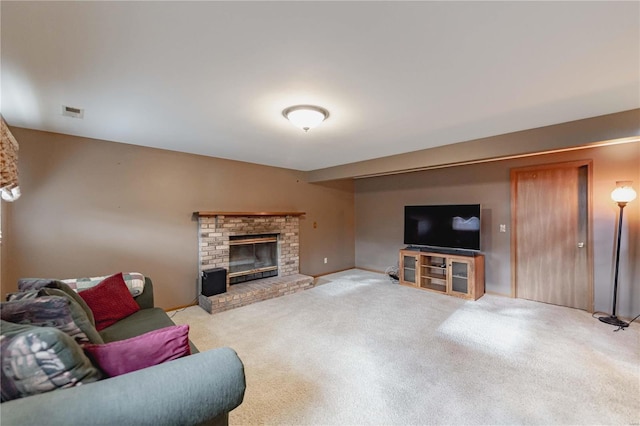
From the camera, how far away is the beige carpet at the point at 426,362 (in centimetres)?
182

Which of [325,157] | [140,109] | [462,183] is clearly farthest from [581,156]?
[140,109]

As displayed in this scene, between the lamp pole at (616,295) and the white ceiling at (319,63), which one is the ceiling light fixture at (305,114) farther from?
the lamp pole at (616,295)

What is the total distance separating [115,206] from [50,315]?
2.47m

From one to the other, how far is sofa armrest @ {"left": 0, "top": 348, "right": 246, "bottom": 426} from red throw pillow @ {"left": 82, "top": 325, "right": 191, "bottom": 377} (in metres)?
0.12

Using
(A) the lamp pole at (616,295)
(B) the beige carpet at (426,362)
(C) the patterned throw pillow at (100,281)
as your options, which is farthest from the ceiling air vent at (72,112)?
(A) the lamp pole at (616,295)

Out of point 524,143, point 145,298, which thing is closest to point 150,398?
point 145,298

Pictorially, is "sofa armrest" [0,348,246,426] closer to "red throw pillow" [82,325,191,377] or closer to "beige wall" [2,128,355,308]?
"red throw pillow" [82,325,191,377]

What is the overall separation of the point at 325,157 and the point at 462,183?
8.22 feet

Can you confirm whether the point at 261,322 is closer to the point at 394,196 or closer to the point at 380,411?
the point at 380,411

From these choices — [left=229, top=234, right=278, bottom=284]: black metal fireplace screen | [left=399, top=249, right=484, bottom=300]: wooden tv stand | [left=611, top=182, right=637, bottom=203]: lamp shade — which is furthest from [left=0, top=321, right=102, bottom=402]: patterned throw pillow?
[left=611, top=182, right=637, bottom=203]: lamp shade

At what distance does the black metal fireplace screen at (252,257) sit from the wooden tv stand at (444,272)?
243 centimetres

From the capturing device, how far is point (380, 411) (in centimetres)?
183

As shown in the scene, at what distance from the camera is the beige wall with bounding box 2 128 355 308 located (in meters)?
2.94

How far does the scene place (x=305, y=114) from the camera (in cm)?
238
